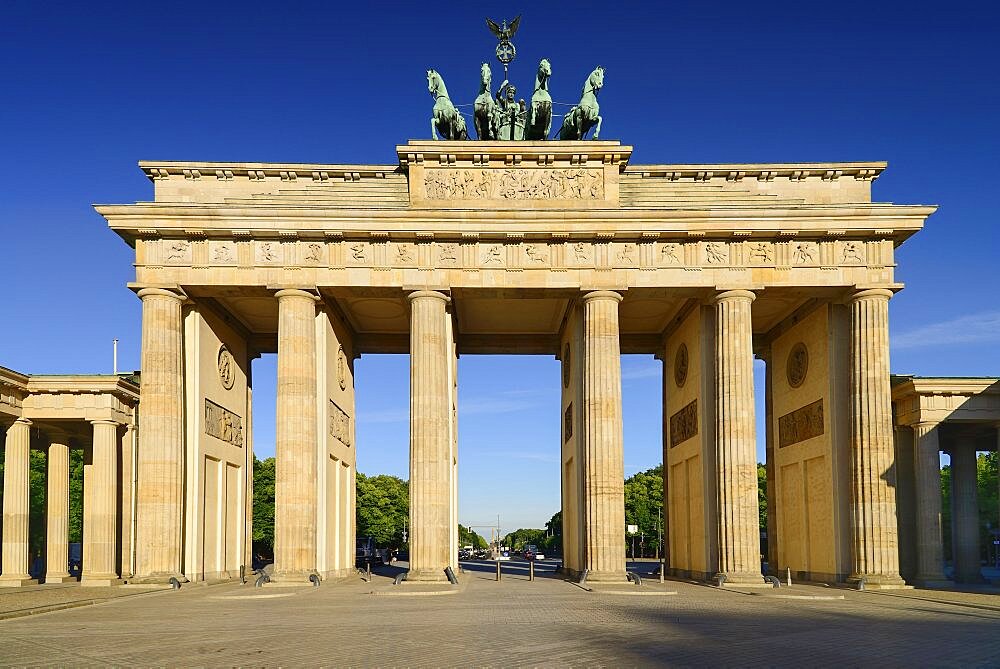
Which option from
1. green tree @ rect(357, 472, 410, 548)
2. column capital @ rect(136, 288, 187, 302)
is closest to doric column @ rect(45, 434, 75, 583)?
column capital @ rect(136, 288, 187, 302)

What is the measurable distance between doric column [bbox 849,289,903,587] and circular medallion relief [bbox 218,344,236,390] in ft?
86.2

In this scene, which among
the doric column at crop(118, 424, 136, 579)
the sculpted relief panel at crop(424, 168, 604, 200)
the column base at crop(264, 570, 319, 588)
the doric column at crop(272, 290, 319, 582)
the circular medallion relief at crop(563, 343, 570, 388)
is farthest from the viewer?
the circular medallion relief at crop(563, 343, 570, 388)

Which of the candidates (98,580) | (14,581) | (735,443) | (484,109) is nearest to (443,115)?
(484,109)

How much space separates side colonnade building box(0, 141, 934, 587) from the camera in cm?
3512

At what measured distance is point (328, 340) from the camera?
39125mm

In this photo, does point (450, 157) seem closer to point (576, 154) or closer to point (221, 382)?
point (576, 154)

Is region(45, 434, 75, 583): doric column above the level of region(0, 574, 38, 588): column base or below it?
above

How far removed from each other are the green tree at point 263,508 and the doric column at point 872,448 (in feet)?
185

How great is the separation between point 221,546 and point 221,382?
7026 millimetres

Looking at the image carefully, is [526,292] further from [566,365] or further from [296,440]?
[296,440]

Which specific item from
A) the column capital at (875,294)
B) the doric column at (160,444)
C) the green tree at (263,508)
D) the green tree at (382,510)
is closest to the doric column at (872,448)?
the column capital at (875,294)

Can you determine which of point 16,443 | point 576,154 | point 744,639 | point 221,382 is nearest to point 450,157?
point 576,154

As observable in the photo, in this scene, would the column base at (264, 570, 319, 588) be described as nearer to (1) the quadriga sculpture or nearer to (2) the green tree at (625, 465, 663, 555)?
(1) the quadriga sculpture

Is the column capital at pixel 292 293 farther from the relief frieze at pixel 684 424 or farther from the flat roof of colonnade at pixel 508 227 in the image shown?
the relief frieze at pixel 684 424
